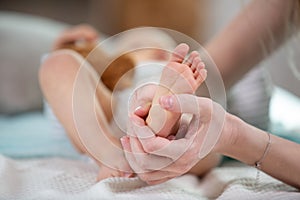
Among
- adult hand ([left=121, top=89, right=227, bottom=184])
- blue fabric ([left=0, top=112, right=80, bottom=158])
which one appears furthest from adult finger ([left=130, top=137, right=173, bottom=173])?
blue fabric ([left=0, top=112, right=80, bottom=158])

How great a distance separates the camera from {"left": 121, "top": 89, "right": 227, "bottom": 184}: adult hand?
572 mm

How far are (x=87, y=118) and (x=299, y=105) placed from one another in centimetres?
43

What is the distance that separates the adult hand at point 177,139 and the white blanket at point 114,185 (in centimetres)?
5

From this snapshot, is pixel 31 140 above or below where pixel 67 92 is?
below

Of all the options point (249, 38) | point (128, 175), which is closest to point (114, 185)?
point (128, 175)

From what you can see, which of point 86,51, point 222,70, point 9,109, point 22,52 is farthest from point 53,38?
A: point 222,70

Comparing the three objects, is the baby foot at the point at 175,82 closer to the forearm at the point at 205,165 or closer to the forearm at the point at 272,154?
the forearm at the point at 272,154

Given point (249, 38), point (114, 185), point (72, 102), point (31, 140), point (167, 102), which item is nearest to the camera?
point (167, 102)

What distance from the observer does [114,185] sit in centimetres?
66

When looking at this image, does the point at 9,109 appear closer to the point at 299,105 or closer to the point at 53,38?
the point at 53,38

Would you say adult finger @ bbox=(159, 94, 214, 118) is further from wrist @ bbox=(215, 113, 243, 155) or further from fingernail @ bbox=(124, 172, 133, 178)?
fingernail @ bbox=(124, 172, 133, 178)

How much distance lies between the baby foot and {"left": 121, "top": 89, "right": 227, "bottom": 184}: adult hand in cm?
1

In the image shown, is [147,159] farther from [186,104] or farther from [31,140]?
[31,140]

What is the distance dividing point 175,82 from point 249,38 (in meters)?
0.33
